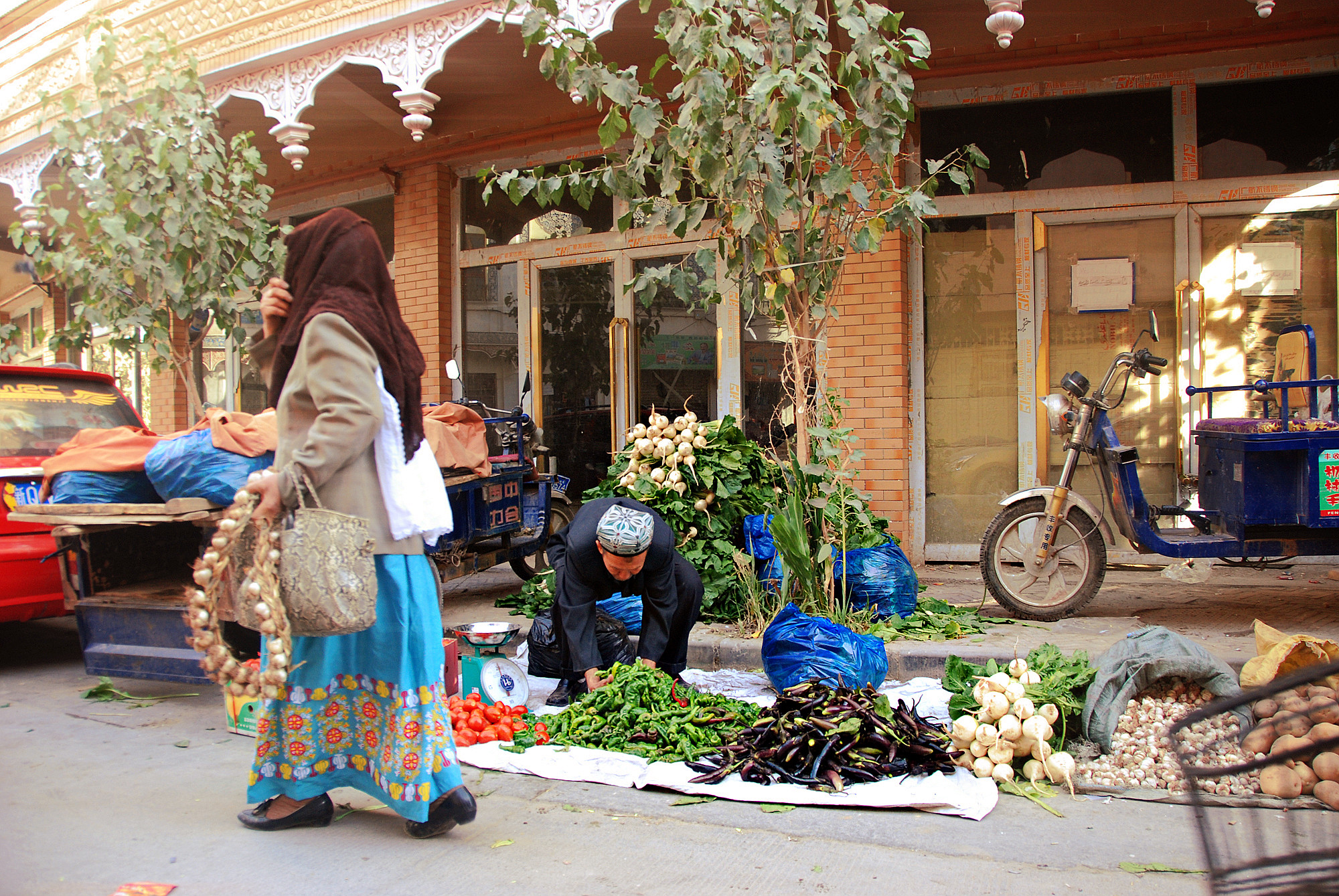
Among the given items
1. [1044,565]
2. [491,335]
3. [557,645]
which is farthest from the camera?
[491,335]

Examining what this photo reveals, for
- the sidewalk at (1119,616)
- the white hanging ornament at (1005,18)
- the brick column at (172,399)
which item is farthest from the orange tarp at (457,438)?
the brick column at (172,399)

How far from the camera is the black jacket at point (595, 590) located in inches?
185

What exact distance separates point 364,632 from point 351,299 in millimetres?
1103

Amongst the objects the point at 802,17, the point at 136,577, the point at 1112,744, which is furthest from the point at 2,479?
the point at 1112,744

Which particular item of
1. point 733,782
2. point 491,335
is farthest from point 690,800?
point 491,335

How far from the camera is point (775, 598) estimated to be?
5934 mm

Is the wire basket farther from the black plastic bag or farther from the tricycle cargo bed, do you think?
the tricycle cargo bed

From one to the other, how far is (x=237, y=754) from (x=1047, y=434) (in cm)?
640

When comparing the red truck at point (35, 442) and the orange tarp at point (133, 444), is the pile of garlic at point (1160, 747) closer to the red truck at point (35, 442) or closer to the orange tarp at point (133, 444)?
the orange tarp at point (133, 444)

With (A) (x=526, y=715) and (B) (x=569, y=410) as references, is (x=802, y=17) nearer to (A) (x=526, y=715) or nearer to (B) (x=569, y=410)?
(A) (x=526, y=715)

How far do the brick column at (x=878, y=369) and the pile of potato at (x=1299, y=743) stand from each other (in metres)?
4.11

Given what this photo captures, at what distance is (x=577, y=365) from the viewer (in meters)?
9.48

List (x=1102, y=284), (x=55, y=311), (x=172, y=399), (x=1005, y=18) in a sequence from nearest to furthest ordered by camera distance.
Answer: (x=1005, y=18), (x=1102, y=284), (x=172, y=399), (x=55, y=311)

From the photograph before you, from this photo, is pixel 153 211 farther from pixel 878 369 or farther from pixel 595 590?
pixel 878 369
